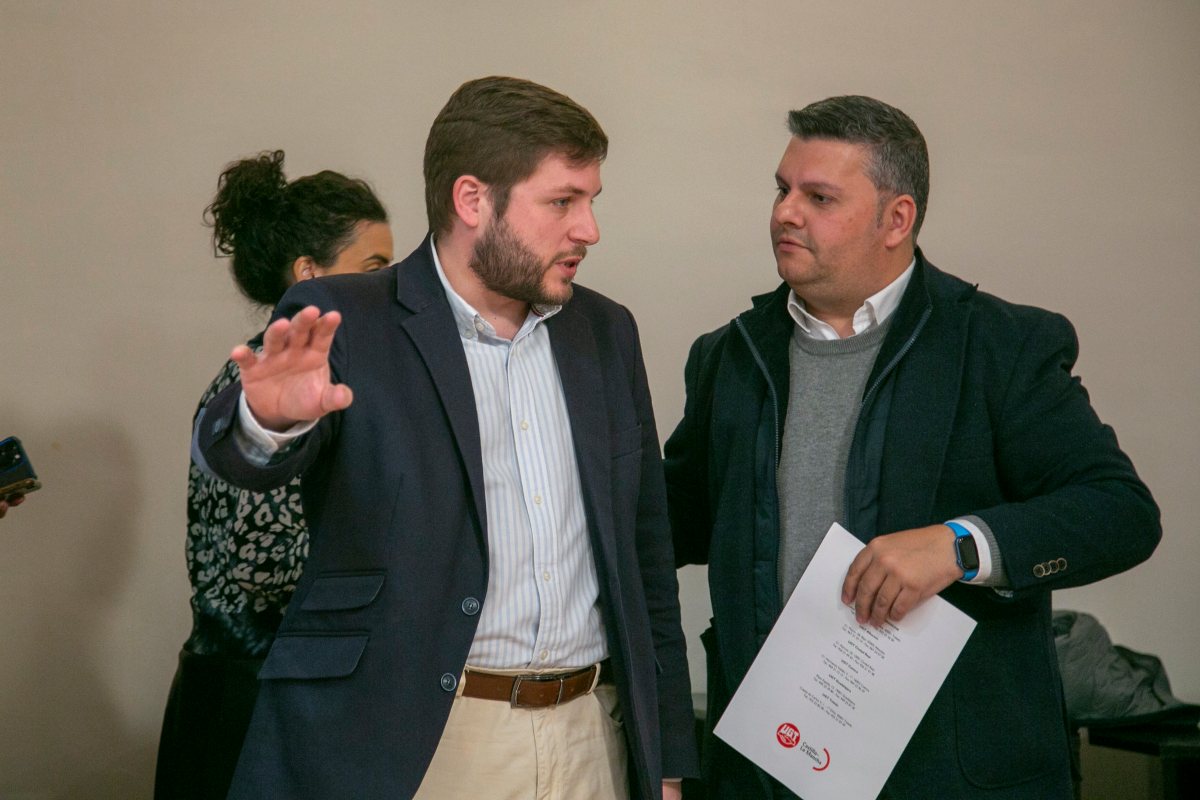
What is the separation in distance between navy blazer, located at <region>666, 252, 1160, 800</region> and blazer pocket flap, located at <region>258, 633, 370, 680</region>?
0.75 m

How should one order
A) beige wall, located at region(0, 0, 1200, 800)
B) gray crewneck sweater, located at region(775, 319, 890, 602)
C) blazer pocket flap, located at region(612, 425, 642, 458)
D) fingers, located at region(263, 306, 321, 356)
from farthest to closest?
1. beige wall, located at region(0, 0, 1200, 800)
2. gray crewneck sweater, located at region(775, 319, 890, 602)
3. blazer pocket flap, located at region(612, 425, 642, 458)
4. fingers, located at region(263, 306, 321, 356)

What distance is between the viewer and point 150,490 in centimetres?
327

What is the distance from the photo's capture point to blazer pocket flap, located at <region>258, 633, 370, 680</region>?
→ 1.55 metres

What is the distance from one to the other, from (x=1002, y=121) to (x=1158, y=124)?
523mm

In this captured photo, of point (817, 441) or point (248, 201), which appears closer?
point (817, 441)

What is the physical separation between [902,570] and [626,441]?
1.55ft

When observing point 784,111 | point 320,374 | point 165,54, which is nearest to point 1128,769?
point 784,111

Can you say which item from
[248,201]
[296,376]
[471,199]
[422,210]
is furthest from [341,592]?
[422,210]

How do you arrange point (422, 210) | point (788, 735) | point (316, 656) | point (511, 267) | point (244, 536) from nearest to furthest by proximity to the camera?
point (316, 656), point (511, 267), point (788, 735), point (244, 536), point (422, 210)

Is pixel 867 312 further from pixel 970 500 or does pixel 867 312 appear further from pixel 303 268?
pixel 303 268

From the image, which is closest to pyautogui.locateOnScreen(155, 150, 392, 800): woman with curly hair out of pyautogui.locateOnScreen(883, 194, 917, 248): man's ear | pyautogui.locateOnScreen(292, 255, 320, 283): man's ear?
pyautogui.locateOnScreen(292, 255, 320, 283): man's ear

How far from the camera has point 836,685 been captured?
188 centimetres

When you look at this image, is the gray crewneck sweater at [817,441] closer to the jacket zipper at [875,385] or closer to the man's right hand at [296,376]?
the jacket zipper at [875,385]

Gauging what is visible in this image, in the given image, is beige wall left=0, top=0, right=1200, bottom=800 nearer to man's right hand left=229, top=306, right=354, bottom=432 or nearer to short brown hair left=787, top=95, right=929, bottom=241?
short brown hair left=787, top=95, right=929, bottom=241
